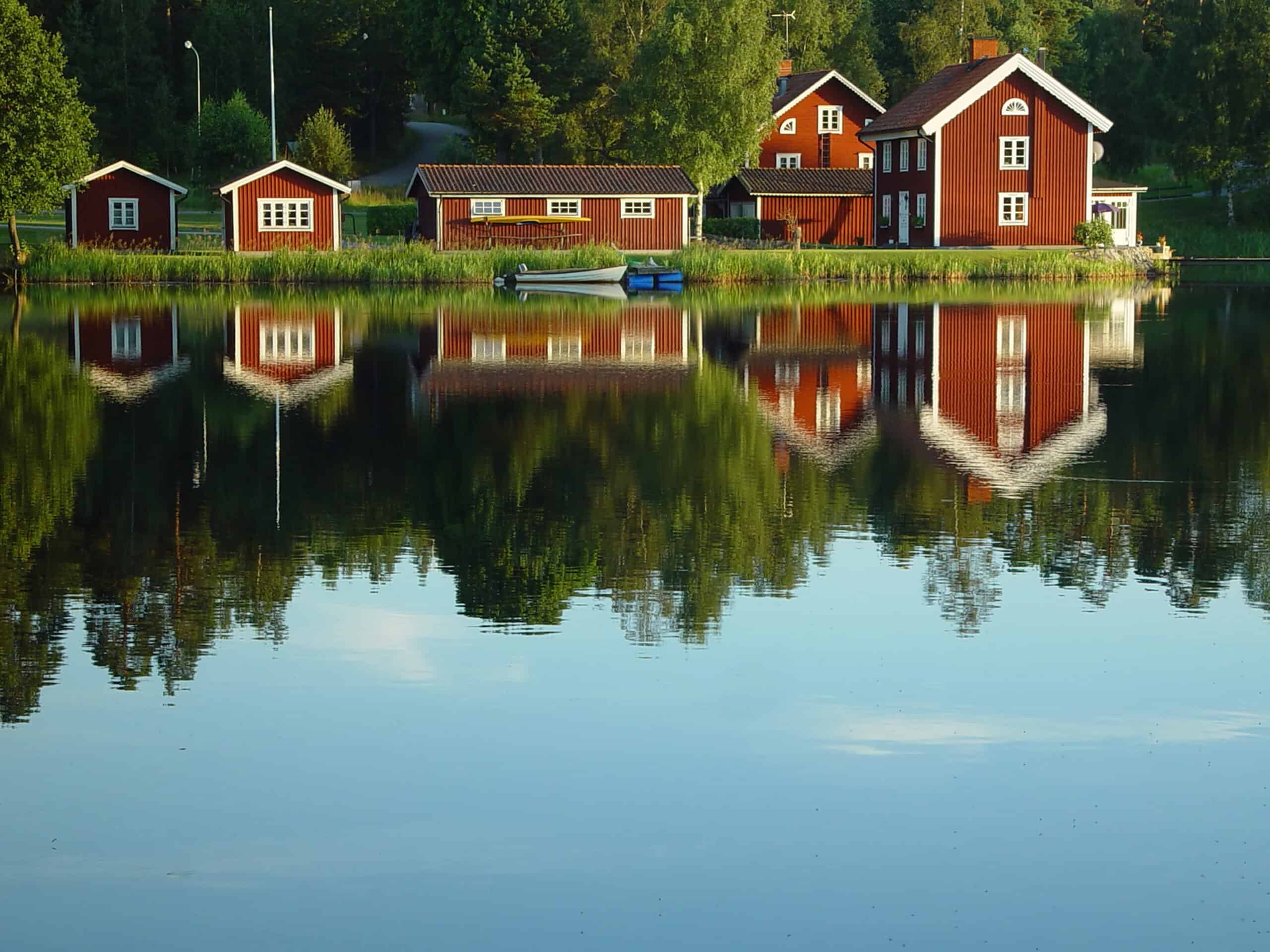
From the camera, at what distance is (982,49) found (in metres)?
67.6

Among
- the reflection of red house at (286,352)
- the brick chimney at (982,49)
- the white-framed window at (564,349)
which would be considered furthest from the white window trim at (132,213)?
the brick chimney at (982,49)

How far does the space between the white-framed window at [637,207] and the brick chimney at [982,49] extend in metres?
13.5

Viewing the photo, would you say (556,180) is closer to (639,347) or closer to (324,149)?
(324,149)

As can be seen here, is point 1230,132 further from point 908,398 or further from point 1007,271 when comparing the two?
point 908,398

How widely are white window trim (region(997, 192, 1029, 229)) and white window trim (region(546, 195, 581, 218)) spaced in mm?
15123

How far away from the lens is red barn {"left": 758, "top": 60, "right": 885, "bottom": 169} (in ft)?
249

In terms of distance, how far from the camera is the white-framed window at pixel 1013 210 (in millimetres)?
65938

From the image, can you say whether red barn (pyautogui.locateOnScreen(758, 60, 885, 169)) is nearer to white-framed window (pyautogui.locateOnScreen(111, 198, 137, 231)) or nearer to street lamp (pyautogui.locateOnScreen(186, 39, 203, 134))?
street lamp (pyautogui.locateOnScreen(186, 39, 203, 134))

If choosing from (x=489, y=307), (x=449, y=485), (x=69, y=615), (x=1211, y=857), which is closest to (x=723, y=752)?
(x=1211, y=857)

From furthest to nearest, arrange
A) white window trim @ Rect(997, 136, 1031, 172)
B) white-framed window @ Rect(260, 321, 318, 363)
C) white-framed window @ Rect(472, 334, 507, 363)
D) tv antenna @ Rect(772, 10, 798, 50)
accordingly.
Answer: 1. tv antenna @ Rect(772, 10, 798, 50)
2. white window trim @ Rect(997, 136, 1031, 172)
3. white-framed window @ Rect(260, 321, 318, 363)
4. white-framed window @ Rect(472, 334, 507, 363)

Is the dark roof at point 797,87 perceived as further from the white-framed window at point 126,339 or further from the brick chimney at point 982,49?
the white-framed window at point 126,339

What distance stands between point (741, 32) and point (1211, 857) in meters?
60.9

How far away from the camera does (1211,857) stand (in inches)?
319

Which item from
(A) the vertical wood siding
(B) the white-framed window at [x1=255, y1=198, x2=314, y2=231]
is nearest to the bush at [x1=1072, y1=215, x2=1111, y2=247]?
(A) the vertical wood siding
